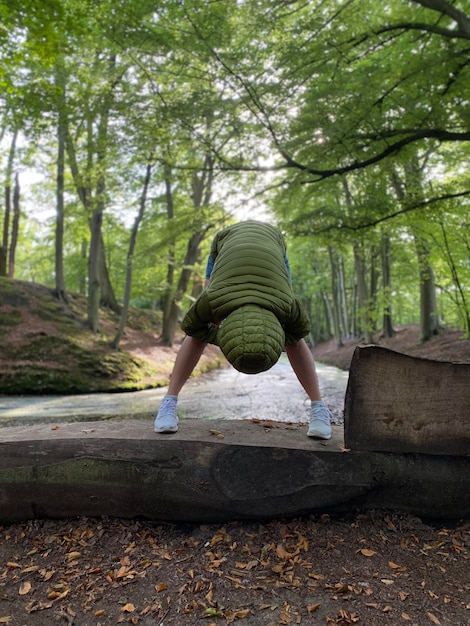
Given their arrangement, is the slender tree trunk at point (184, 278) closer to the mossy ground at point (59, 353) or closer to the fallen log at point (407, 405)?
the mossy ground at point (59, 353)

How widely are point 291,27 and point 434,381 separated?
20.6 ft

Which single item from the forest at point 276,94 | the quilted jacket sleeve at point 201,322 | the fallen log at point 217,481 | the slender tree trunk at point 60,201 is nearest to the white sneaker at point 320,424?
the fallen log at point 217,481

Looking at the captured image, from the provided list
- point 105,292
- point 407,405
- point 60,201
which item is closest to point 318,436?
point 407,405

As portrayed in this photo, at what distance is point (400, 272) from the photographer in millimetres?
19578

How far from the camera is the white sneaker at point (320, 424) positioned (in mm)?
2609

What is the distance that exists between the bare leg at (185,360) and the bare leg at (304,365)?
2.11ft

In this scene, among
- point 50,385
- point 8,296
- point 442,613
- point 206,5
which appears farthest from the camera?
point 8,296

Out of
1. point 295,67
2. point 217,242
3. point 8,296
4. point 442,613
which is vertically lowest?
point 442,613

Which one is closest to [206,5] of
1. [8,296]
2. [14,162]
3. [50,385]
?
[50,385]

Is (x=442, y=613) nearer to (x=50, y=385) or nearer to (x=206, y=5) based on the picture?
(x=206, y=5)

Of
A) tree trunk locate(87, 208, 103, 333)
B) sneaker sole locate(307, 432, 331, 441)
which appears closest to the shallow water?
sneaker sole locate(307, 432, 331, 441)

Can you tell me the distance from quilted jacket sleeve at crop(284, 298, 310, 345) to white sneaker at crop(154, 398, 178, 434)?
94 centimetres

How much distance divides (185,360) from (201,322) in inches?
14.2

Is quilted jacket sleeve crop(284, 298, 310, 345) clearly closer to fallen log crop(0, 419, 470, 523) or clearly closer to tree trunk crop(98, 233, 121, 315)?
fallen log crop(0, 419, 470, 523)
